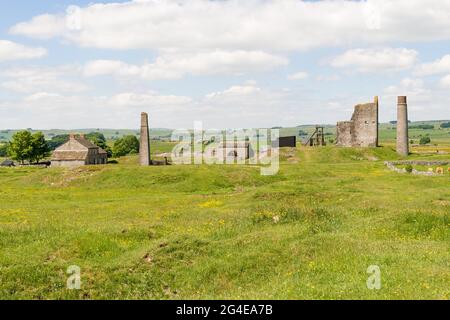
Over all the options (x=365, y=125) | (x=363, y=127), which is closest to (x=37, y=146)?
(x=363, y=127)

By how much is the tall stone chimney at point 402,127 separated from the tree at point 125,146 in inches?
3402

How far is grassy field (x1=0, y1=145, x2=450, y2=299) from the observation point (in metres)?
15.1

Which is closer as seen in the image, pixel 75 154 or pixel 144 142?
pixel 144 142

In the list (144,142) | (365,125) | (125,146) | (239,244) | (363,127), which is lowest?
(239,244)

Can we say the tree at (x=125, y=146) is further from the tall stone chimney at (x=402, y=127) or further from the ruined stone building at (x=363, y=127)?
the tall stone chimney at (x=402, y=127)

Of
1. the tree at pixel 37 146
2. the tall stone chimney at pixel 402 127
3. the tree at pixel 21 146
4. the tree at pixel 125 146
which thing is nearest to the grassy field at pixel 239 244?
the tall stone chimney at pixel 402 127

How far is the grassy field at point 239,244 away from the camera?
15086mm

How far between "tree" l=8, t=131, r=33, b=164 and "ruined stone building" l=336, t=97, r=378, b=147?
6835 cm

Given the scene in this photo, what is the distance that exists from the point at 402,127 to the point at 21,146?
259 feet

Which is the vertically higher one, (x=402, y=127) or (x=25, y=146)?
(x=402, y=127)

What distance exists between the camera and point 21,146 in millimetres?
99562

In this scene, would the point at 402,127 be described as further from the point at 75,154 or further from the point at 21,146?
the point at 21,146
